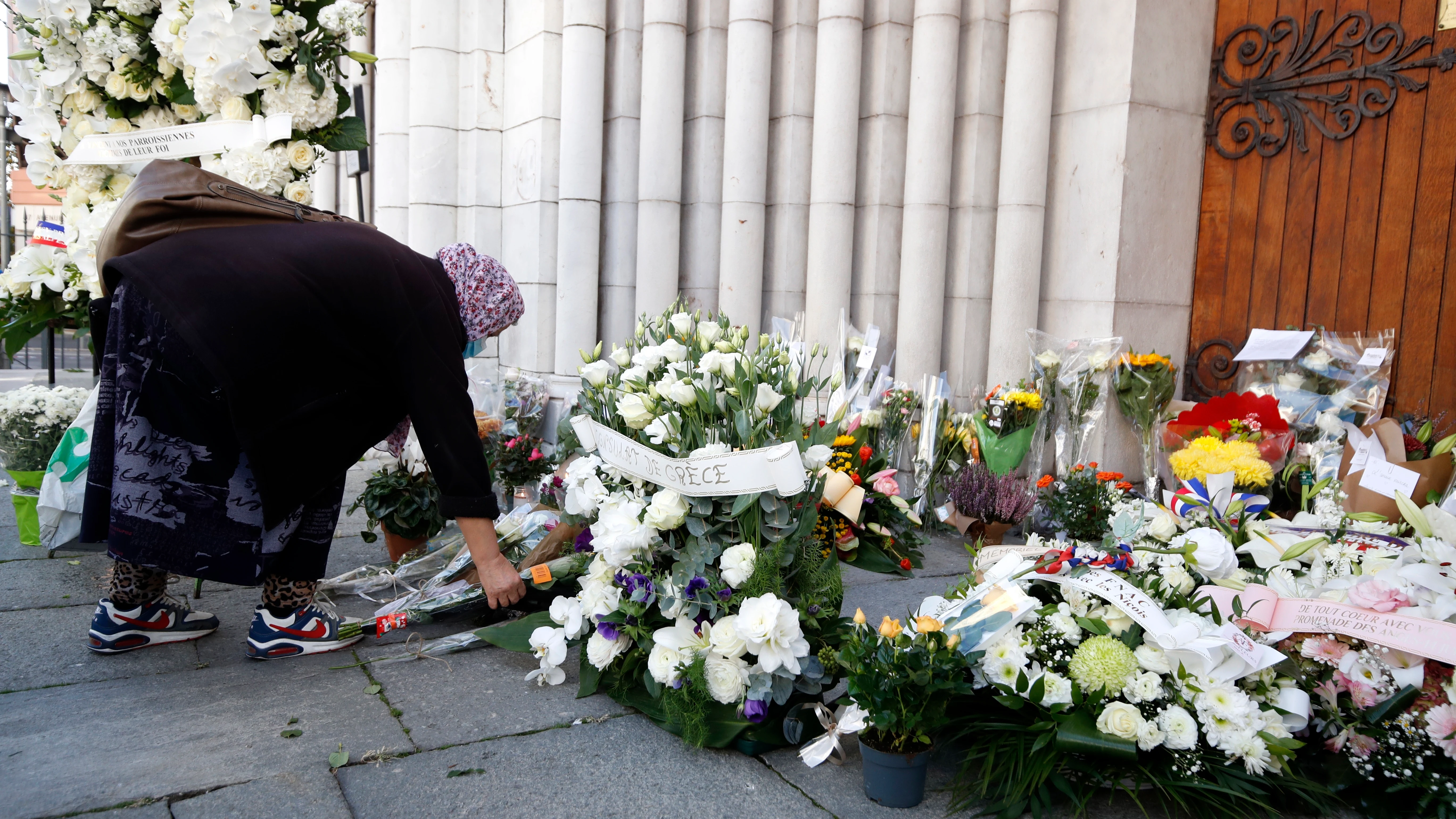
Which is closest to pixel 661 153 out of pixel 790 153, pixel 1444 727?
pixel 790 153

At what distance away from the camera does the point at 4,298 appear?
3732 mm

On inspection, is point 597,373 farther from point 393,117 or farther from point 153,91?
point 393,117

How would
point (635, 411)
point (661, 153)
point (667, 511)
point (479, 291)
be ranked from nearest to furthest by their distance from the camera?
point (667, 511)
point (635, 411)
point (479, 291)
point (661, 153)

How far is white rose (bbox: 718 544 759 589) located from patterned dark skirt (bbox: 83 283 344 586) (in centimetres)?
116

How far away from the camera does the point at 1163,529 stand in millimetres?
2383

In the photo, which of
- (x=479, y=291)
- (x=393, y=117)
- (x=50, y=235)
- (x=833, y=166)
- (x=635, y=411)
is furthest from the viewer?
(x=393, y=117)

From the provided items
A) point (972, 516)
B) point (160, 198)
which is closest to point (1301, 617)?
point (972, 516)

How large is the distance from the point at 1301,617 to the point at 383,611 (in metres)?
2.53

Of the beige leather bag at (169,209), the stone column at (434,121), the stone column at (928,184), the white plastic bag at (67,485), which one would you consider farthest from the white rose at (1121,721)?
the stone column at (434,121)

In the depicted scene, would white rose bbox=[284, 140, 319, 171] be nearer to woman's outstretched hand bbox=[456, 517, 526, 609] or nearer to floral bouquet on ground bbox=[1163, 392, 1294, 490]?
woman's outstretched hand bbox=[456, 517, 526, 609]

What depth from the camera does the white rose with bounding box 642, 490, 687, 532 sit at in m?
2.21

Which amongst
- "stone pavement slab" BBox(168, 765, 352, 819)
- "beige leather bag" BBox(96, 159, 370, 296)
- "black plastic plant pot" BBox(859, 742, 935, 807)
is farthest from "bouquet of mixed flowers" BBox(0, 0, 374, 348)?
"black plastic plant pot" BBox(859, 742, 935, 807)

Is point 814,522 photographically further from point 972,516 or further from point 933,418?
point 933,418

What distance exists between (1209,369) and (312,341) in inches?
153
